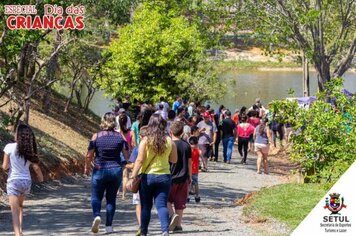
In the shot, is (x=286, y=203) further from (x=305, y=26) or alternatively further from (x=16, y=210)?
(x=305, y=26)

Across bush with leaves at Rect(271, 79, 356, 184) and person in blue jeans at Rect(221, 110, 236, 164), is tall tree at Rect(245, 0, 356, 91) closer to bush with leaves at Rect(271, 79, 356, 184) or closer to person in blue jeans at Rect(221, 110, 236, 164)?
person in blue jeans at Rect(221, 110, 236, 164)

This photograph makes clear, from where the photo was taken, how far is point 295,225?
39.2 feet

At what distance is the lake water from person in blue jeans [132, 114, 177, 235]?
26.8 m

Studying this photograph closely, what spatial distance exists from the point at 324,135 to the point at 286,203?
70.0 inches

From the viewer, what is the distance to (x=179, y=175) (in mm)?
10930

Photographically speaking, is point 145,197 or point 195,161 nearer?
point 145,197

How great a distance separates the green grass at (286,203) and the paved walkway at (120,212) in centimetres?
38

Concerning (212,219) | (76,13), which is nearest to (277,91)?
(76,13)

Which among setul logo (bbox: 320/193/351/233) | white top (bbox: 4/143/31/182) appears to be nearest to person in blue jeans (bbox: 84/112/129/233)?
white top (bbox: 4/143/31/182)

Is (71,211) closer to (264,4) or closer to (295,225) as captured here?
(295,225)

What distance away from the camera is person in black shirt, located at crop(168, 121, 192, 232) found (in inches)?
428

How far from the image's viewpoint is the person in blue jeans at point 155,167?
32.3 feet

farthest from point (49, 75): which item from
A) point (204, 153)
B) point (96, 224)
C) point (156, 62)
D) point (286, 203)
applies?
point (96, 224)

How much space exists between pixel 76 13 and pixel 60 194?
13.1ft
